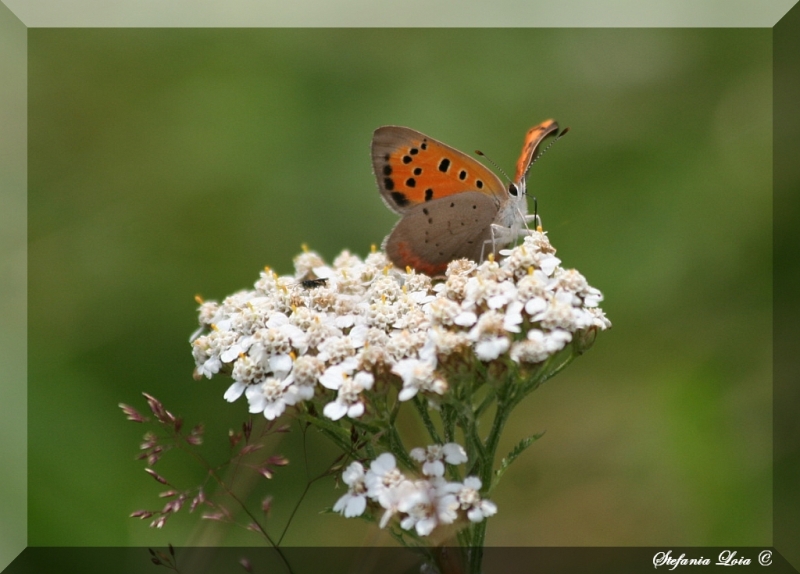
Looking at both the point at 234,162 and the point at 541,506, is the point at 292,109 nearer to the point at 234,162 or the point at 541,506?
the point at 234,162

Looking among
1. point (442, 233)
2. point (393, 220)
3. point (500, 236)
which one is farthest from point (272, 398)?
point (393, 220)

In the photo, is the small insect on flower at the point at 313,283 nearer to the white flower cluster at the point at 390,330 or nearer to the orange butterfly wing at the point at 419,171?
the white flower cluster at the point at 390,330

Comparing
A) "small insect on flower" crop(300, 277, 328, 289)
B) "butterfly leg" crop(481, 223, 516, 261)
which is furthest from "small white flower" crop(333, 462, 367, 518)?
"butterfly leg" crop(481, 223, 516, 261)

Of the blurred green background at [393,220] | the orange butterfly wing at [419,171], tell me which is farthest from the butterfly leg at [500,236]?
the blurred green background at [393,220]

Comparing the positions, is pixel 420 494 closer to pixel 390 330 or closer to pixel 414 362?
pixel 414 362

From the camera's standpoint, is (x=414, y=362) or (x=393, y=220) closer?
(x=414, y=362)

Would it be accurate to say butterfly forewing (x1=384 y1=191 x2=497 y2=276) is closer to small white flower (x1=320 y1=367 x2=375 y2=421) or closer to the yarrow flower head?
the yarrow flower head

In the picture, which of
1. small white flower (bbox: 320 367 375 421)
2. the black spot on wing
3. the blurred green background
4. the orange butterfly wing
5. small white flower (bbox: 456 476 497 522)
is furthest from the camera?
the blurred green background
